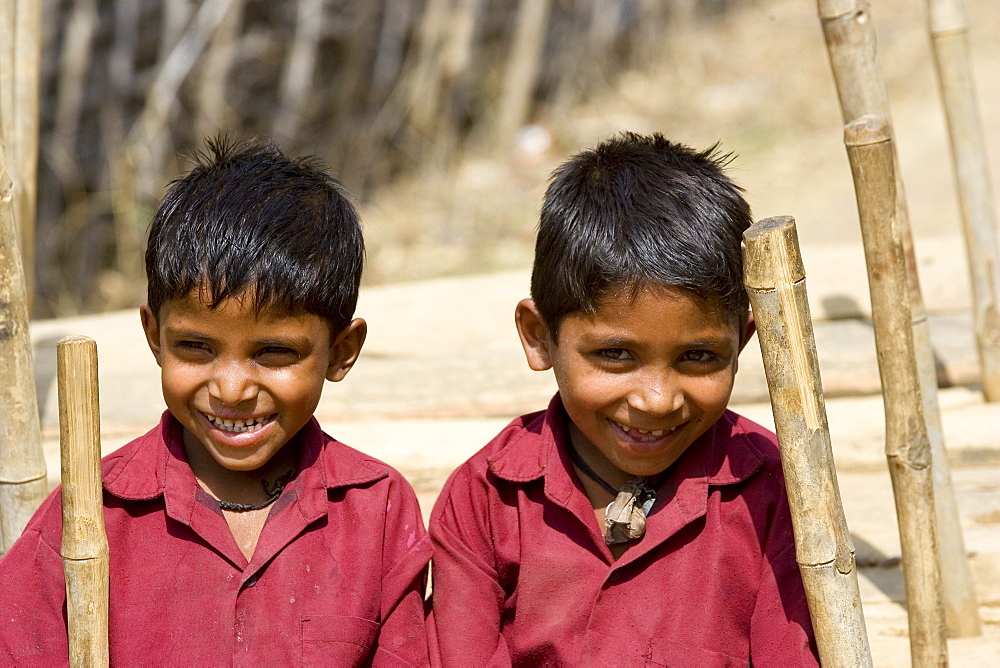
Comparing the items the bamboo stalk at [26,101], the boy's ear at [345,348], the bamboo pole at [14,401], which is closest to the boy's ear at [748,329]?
the boy's ear at [345,348]

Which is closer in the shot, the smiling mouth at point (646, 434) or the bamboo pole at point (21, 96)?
the smiling mouth at point (646, 434)

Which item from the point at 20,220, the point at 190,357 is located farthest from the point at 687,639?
the point at 20,220

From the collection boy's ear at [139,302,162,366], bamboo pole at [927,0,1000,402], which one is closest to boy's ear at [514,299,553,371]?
boy's ear at [139,302,162,366]

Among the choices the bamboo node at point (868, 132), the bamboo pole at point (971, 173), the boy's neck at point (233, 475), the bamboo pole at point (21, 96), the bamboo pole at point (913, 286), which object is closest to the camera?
the bamboo node at point (868, 132)

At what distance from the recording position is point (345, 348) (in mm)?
1966

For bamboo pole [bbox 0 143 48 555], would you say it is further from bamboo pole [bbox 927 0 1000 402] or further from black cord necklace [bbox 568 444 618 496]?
bamboo pole [bbox 927 0 1000 402]

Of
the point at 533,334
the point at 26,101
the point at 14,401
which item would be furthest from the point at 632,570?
the point at 26,101

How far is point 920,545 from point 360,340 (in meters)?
1.00

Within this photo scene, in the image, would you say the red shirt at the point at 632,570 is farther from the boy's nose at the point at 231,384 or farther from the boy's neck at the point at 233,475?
the boy's nose at the point at 231,384

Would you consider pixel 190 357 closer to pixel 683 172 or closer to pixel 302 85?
pixel 683 172

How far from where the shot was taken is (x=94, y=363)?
1588mm

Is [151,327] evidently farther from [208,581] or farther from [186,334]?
[208,581]

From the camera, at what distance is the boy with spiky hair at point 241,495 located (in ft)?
5.91

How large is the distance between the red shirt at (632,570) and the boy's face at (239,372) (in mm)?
348
